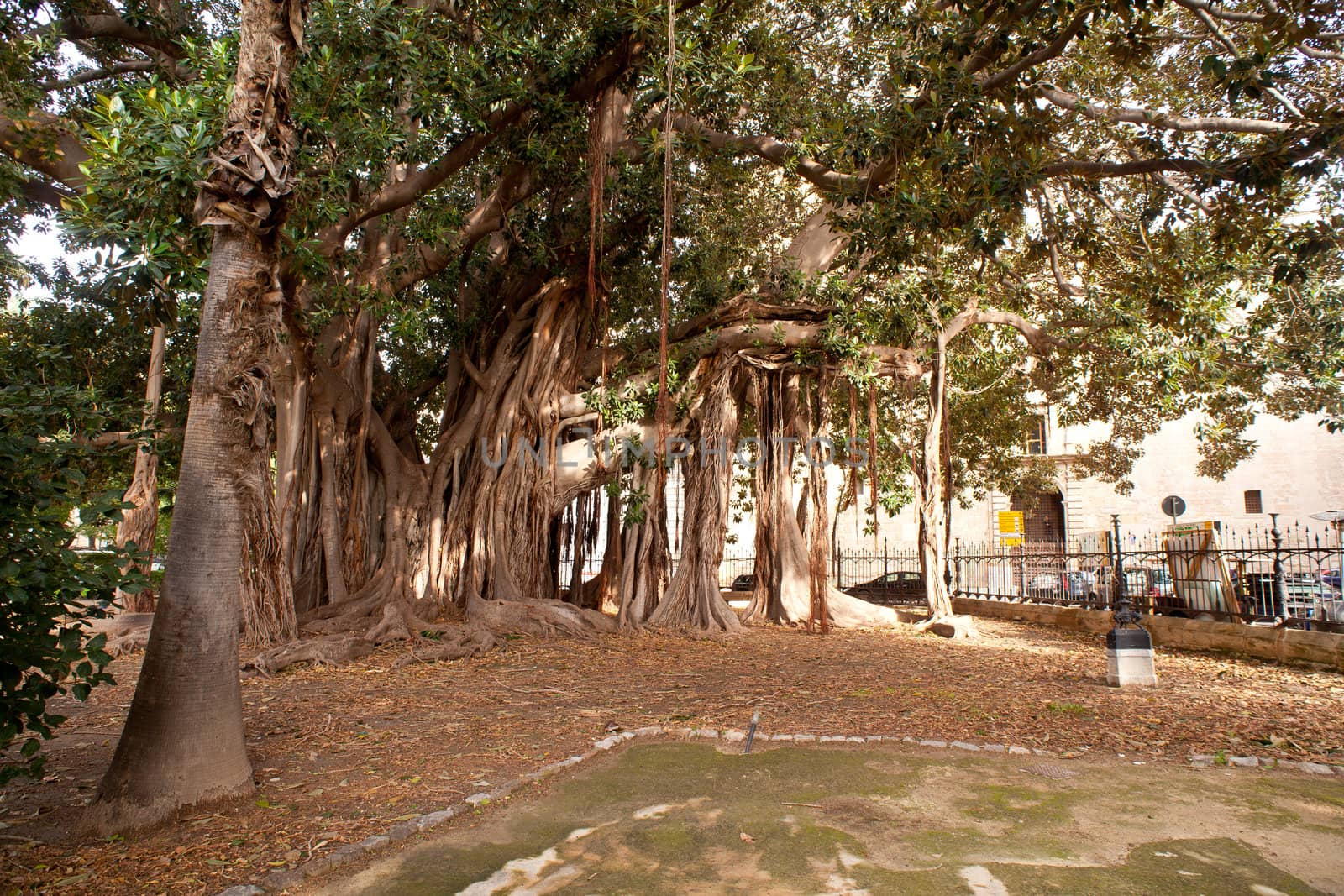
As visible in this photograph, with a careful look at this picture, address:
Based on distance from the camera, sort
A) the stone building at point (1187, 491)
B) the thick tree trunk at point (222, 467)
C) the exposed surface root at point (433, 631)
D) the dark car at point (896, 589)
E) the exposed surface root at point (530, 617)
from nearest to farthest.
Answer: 1. the thick tree trunk at point (222, 467)
2. the exposed surface root at point (433, 631)
3. the exposed surface root at point (530, 617)
4. the dark car at point (896, 589)
5. the stone building at point (1187, 491)

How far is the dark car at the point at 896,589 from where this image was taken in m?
17.8

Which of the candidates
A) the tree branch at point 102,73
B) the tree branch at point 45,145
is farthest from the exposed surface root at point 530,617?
the tree branch at point 102,73

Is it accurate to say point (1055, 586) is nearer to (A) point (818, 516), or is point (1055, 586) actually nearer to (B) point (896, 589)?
(B) point (896, 589)

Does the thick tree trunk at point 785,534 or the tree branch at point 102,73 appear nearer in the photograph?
the tree branch at point 102,73

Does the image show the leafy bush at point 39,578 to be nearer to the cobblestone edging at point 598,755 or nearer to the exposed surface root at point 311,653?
the cobblestone edging at point 598,755

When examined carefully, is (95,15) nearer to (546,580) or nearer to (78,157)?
(78,157)

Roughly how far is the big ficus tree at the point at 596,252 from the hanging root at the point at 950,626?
1.14 m

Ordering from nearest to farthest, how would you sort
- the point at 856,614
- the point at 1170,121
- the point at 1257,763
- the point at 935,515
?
the point at 1257,763
the point at 1170,121
the point at 935,515
the point at 856,614

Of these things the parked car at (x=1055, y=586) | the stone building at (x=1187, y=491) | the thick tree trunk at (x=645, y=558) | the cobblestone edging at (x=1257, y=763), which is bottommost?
the cobblestone edging at (x=1257, y=763)

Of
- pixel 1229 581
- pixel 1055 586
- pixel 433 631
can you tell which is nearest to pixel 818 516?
pixel 1229 581

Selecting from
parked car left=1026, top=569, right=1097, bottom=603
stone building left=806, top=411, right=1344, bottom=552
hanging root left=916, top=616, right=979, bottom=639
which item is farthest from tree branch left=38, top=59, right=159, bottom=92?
stone building left=806, top=411, right=1344, bottom=552

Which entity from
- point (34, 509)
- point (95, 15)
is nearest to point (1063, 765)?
point (34, 509)

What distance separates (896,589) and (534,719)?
14248 millimetres

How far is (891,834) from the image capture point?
3.38 metres
